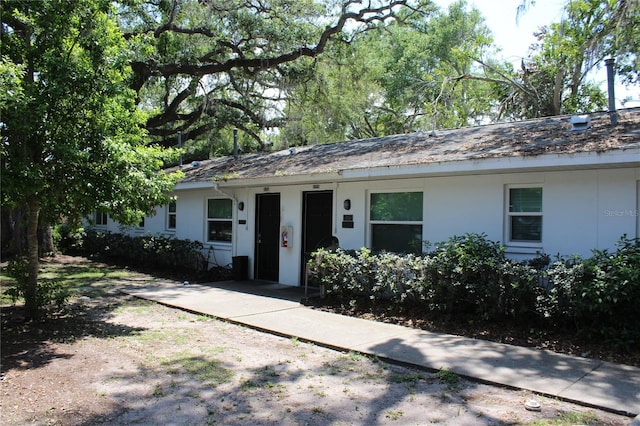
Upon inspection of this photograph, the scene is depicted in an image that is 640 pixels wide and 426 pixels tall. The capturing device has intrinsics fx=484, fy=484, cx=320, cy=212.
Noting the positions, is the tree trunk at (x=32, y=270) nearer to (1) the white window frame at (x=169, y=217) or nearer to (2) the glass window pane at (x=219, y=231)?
(2) the glass window pane at (x=219, y=231)

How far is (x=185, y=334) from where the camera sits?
6.73m

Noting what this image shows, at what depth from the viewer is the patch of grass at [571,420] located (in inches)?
149

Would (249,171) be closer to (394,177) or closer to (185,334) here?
(394,177)

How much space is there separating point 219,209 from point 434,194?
6709mm

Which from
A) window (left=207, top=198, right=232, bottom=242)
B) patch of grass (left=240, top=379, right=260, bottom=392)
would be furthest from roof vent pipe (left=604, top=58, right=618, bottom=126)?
window (left=207, top=198, right=232, bottom=242)

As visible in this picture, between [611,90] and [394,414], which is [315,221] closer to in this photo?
[611,90]

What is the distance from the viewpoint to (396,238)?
31.1 feet

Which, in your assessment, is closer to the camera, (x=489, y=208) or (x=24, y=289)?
(x=24, y=289)

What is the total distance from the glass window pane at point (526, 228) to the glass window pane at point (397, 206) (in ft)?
5.68

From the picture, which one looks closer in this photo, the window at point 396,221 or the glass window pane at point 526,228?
the glass window pane at point 526,228

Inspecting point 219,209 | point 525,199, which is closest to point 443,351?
point 525,199

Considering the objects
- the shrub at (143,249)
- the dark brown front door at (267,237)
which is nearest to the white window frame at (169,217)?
the shrub at (143,249)

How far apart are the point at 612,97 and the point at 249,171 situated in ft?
26.8

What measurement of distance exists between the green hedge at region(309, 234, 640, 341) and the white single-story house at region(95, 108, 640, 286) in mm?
593
